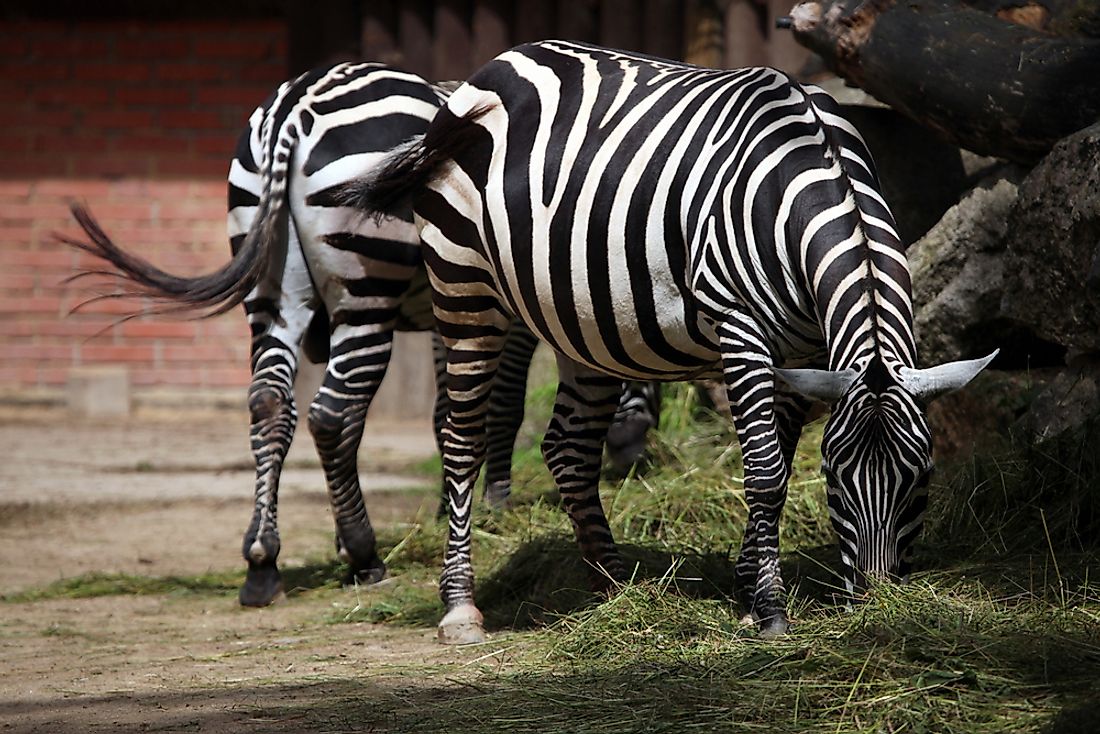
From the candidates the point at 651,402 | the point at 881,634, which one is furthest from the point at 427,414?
the point at 881,634

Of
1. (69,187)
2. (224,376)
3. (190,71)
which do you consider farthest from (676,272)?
(69,187)

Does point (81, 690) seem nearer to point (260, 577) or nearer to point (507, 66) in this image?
point (260, 577)

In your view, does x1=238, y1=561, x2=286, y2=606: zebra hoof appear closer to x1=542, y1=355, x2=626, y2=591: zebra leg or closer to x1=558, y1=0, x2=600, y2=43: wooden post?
x1=542, y1=355, x2=626, y2=591: zebra leg

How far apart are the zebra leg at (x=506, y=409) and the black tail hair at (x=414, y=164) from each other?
63.4 inches

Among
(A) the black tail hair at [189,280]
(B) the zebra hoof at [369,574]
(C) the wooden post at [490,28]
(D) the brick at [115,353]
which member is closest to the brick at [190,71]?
(D) the brick at [115,353]

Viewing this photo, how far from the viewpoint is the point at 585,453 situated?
542 cm

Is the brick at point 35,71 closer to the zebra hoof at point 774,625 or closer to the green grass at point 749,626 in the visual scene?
the green grass at point 749,626

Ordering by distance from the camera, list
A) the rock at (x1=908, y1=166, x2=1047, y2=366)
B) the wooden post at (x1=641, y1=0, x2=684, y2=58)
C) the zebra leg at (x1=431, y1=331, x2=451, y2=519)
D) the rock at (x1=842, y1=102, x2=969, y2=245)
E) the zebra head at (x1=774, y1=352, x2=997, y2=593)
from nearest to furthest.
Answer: the zebra head at (x1=774, y1=352, x2=997, y2=593) → the rock at (x1=908, y1=166, x2=1047, y2=366) → the rock at (x1=842, y1=102, x2=969, y2=245) → the zebra leg at (x1=431, y1=331, x2=451, y2=519) → the wooden post at (x1=641, y1=0, x2=684, y2=58)

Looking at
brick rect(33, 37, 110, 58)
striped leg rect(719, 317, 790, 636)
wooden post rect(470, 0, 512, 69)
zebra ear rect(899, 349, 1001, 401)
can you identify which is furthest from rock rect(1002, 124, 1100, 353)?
brick rect(33, 37, 110, 58)

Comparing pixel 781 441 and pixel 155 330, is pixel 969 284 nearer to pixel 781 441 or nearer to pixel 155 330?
pixel 781 441

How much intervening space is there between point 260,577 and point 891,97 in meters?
3.37

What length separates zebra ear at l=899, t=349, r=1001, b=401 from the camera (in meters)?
3.90

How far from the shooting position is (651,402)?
7473 mm

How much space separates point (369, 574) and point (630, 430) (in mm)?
1671
